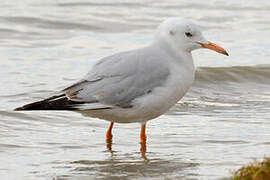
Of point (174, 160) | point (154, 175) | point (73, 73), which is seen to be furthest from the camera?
point (73, 73)

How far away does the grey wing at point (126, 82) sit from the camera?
6734 mm

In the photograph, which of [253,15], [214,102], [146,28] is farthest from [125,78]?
[253,15]

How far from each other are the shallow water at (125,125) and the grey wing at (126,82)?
0.54m

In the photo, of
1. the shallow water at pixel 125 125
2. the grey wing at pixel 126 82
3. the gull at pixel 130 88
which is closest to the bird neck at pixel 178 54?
the gull at pixel 130 88

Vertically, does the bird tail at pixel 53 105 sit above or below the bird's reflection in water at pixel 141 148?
above

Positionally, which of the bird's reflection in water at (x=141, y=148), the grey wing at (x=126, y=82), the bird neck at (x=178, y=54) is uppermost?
the bird neck at (x=178, y=54)

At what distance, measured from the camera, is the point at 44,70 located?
11.3 meters

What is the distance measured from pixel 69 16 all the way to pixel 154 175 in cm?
967

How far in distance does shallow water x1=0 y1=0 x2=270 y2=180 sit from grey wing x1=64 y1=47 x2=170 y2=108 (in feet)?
1.77

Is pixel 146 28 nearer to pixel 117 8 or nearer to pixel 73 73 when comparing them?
pixel 117 8

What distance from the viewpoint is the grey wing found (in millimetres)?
6734

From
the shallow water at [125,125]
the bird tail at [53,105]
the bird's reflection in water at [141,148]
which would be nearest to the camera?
the shallow water at [125,125]

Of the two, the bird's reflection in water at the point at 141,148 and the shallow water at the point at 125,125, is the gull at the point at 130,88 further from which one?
the shallow water at the point at 125,125

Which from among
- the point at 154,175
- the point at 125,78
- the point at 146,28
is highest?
the point at 146,28
